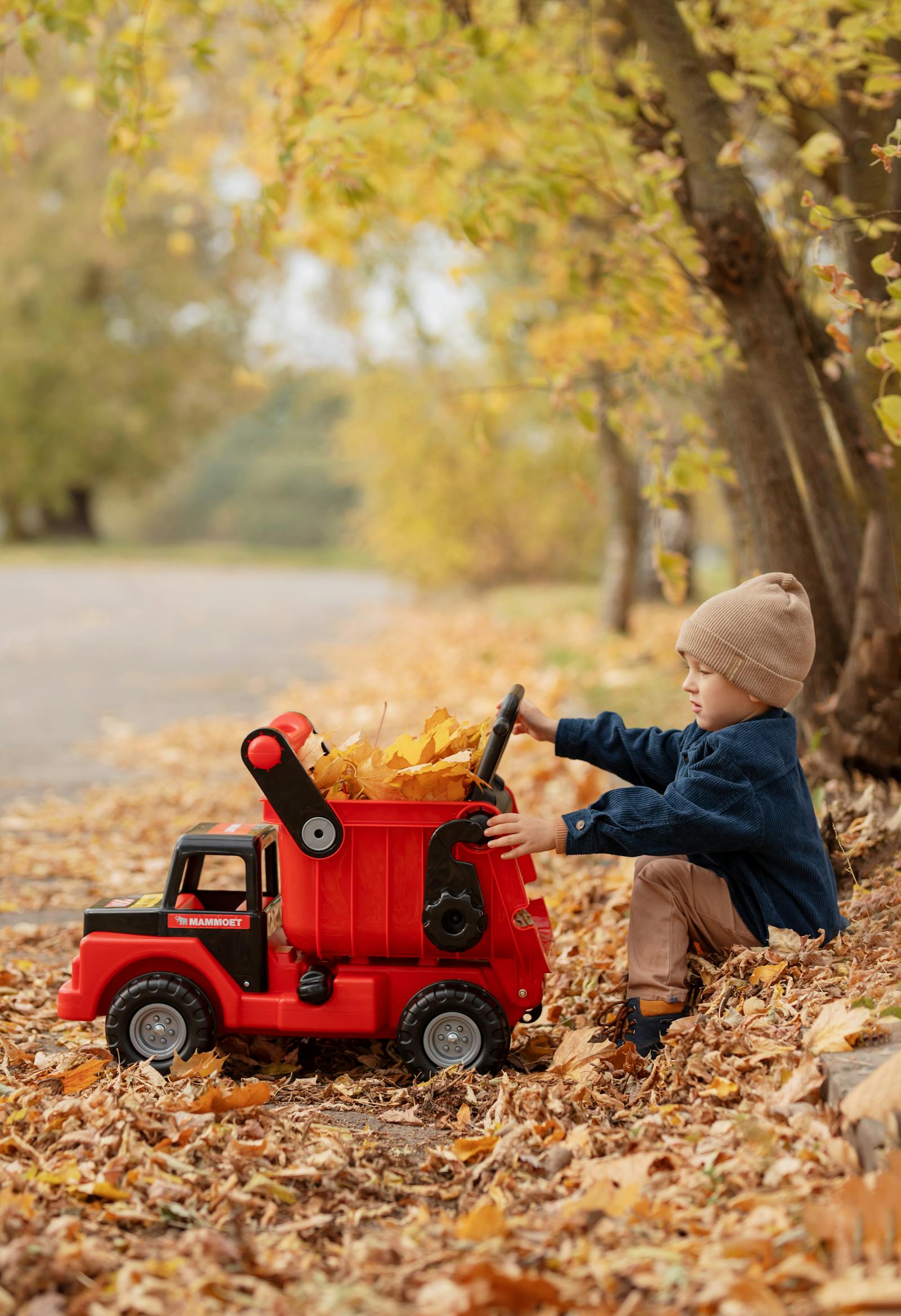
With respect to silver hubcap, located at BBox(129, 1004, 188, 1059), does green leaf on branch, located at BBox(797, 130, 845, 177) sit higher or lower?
higher

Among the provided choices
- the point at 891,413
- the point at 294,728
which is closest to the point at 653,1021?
the point at 294,728

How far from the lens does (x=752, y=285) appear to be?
450cm

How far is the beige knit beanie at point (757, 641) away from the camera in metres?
3.16

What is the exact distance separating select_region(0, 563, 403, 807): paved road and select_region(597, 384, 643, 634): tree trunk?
288 centimetres

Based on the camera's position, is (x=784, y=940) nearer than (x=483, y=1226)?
No

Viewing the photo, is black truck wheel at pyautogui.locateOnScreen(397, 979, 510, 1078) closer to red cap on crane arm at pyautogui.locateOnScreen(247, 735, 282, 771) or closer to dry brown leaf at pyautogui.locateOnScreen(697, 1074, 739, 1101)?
dry brown leaf at pyautogui.locateOnScreen(697, 1074, 739, 1101)

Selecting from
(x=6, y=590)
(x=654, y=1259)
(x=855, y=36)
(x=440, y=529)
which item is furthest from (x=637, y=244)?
(x=6, y=590)

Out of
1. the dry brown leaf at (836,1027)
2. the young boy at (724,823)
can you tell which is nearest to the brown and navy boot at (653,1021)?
the young boy at (724,823)

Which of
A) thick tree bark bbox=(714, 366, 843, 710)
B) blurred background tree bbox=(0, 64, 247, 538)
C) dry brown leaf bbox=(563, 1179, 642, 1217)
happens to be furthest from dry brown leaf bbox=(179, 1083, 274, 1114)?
blurred background tree bbox=(0, 64, 247, 538)

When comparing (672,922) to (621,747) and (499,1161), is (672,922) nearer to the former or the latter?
(621,747)

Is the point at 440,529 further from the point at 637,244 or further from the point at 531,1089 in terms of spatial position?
the point at 531,1089

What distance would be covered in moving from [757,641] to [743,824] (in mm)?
472

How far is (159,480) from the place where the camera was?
41.2 m

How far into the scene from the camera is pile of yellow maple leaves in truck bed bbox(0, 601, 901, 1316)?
1.99 meters
